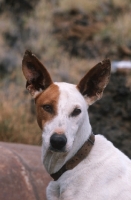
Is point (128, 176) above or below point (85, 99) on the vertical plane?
below

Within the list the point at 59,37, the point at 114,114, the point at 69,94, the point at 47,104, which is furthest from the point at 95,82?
the point at 59,37

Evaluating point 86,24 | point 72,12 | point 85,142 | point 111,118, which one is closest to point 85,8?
point 72,12

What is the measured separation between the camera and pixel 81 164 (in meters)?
4.26

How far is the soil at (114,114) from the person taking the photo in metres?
8.43

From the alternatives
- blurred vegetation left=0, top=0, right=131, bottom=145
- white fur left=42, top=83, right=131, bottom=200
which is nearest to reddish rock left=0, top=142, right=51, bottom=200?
white fur left=42, top=83, right=131, bottom=200

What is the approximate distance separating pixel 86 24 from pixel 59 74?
454 cm

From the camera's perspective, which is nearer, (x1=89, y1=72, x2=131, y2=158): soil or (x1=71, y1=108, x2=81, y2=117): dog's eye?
(x1=71, y1=108, x2=81, y2=117): dog's eye

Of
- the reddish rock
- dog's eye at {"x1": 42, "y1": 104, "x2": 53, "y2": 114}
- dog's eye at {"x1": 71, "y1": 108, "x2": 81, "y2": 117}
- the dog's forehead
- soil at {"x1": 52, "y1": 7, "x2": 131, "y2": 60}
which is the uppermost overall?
the dog's forehead

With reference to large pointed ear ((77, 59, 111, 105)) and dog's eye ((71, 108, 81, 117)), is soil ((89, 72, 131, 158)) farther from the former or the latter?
dog's eye ((71, 108, 81, 117))

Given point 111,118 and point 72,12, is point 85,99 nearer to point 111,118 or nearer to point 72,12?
point 111,118

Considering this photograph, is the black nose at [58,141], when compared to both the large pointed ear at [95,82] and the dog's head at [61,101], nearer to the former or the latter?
the dog's head at [61,101]

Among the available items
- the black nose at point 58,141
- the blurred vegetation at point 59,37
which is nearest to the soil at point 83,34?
the blurred vegetation at point 59,37

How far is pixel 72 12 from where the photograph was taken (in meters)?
19.1

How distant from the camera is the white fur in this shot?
4.02 m
